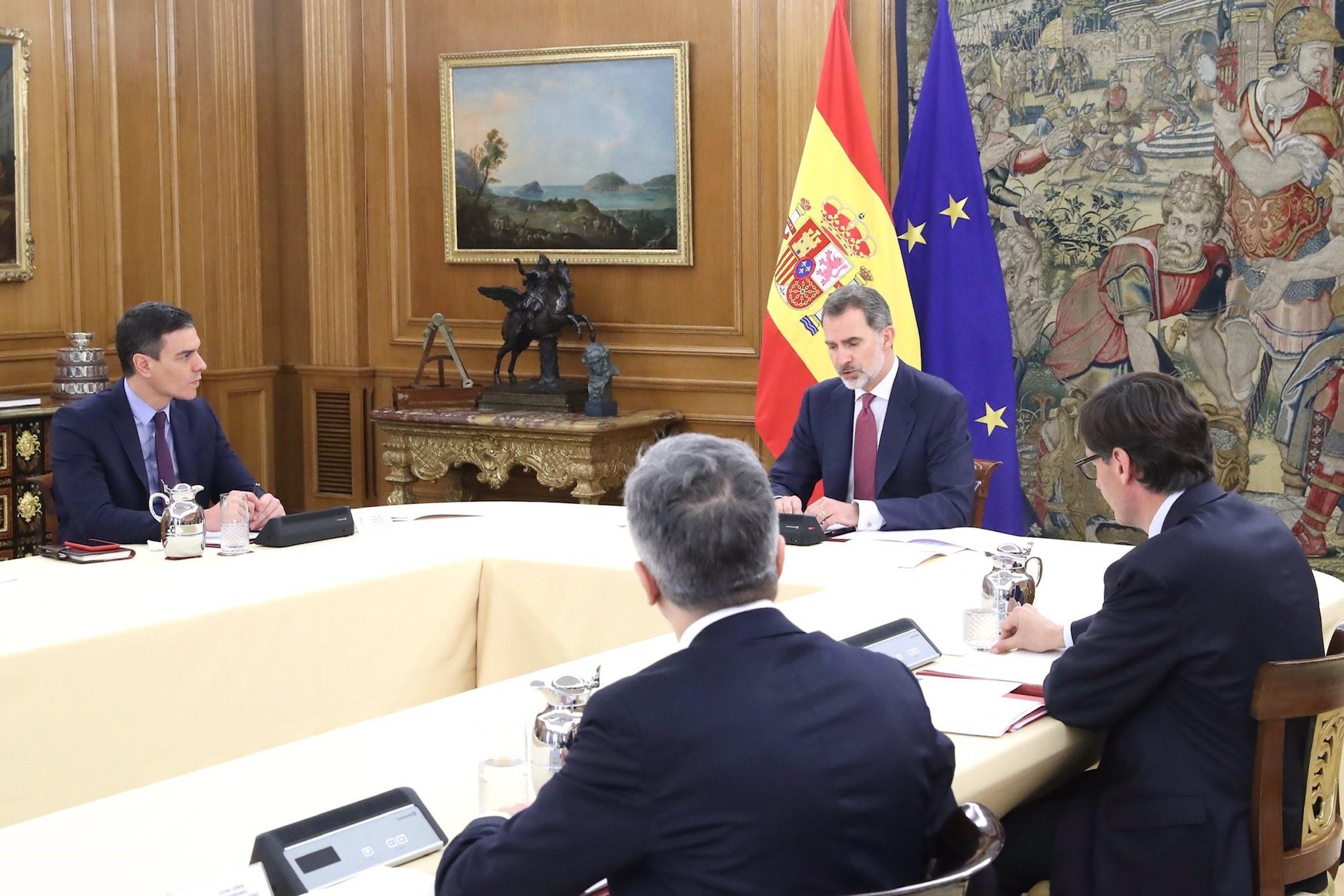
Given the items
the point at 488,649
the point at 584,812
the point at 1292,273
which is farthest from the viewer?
the point at 1292,273

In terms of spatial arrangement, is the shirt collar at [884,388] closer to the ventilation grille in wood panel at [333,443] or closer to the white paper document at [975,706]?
the white paper document at [975,706]

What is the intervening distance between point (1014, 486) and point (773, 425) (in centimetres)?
90

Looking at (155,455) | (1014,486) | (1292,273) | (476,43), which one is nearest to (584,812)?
(155,455)

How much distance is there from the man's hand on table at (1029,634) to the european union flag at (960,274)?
105 inches

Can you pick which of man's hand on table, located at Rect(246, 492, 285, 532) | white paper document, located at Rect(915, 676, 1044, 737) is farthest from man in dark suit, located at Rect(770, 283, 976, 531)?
white paper document, located at Rect(915, 676, 1044, 737)

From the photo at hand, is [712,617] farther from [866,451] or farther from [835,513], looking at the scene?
[866,451]

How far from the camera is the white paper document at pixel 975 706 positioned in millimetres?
2137

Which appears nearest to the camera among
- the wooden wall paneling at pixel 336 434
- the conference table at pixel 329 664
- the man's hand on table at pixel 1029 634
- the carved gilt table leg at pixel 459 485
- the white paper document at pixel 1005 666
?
the conference table at pixel 329 664

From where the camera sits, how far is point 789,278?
5309 millimetres

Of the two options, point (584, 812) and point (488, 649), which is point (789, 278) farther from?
point (584, 812)

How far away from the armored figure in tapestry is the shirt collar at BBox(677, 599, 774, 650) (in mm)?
4060

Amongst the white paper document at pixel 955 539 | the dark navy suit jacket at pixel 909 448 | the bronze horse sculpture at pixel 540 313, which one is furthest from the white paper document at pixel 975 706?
the bronze horse sculpture at pixel 540 313

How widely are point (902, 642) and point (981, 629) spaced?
175 mm

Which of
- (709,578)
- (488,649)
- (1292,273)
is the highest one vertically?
(1292,273)
